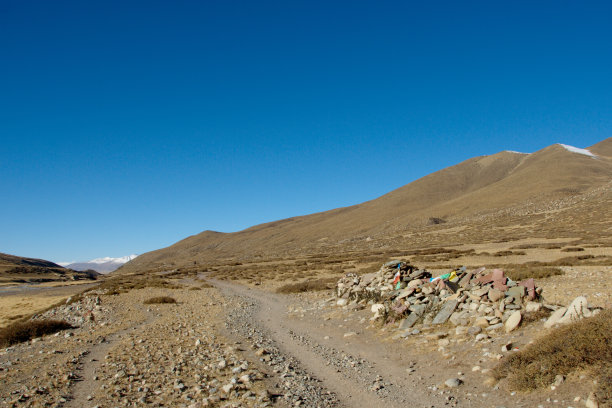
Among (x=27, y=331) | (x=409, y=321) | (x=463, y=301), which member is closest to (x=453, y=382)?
(x=463, y=301)

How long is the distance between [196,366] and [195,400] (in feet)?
8.35

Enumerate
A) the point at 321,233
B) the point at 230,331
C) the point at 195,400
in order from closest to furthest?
the point at 195,400
the point at 230,331
the point at 321,233

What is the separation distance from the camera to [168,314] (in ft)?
68.8

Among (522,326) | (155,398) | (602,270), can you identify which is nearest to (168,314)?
(155,398)

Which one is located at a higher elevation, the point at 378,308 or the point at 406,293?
the point at 406,293

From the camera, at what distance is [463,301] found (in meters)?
12.5

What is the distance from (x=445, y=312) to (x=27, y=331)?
1723cm

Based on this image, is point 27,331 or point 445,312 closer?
point 445,312

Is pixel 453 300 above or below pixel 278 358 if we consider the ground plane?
above

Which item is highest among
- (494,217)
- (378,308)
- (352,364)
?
(494,217)

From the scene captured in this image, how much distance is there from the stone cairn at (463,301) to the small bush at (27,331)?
14.6 metres

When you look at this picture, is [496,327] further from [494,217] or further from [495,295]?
[494,217]

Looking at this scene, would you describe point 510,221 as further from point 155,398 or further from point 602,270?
point 155,398

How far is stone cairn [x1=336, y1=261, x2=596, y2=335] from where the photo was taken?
33.5 feet
